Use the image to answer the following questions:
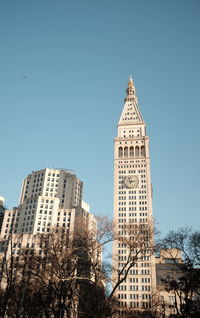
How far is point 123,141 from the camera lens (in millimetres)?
127125

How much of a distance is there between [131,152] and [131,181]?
608 inches

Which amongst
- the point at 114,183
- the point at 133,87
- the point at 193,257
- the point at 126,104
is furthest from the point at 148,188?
the point at 193,257

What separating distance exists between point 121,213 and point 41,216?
33.2 m

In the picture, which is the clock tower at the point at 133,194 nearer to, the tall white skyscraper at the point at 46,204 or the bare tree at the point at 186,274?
the tall white skyscraper at the point at 46,204

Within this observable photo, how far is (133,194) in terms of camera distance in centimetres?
11100

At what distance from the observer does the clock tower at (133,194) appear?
91875 millimetres

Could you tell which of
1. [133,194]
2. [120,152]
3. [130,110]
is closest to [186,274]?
[133,194]

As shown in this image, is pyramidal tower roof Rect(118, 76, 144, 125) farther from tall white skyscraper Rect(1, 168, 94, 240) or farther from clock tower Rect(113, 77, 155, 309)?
tall white skyscraper Rect(1, 168, 94, 240)

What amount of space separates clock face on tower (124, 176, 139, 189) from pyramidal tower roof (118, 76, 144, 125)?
3196cm

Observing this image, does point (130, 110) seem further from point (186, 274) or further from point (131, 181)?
point (186, 274)

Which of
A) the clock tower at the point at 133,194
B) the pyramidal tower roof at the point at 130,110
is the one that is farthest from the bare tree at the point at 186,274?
the pyramidal tower roof at the point at 130,110

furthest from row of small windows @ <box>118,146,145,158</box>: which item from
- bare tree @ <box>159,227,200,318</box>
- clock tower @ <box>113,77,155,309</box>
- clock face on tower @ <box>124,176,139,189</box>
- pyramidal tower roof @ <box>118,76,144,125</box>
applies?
bare tree @ <box>159,227,200,318</box>

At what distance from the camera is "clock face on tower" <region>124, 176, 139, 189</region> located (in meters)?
113

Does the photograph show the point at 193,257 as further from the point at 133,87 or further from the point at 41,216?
the point at 133,87
